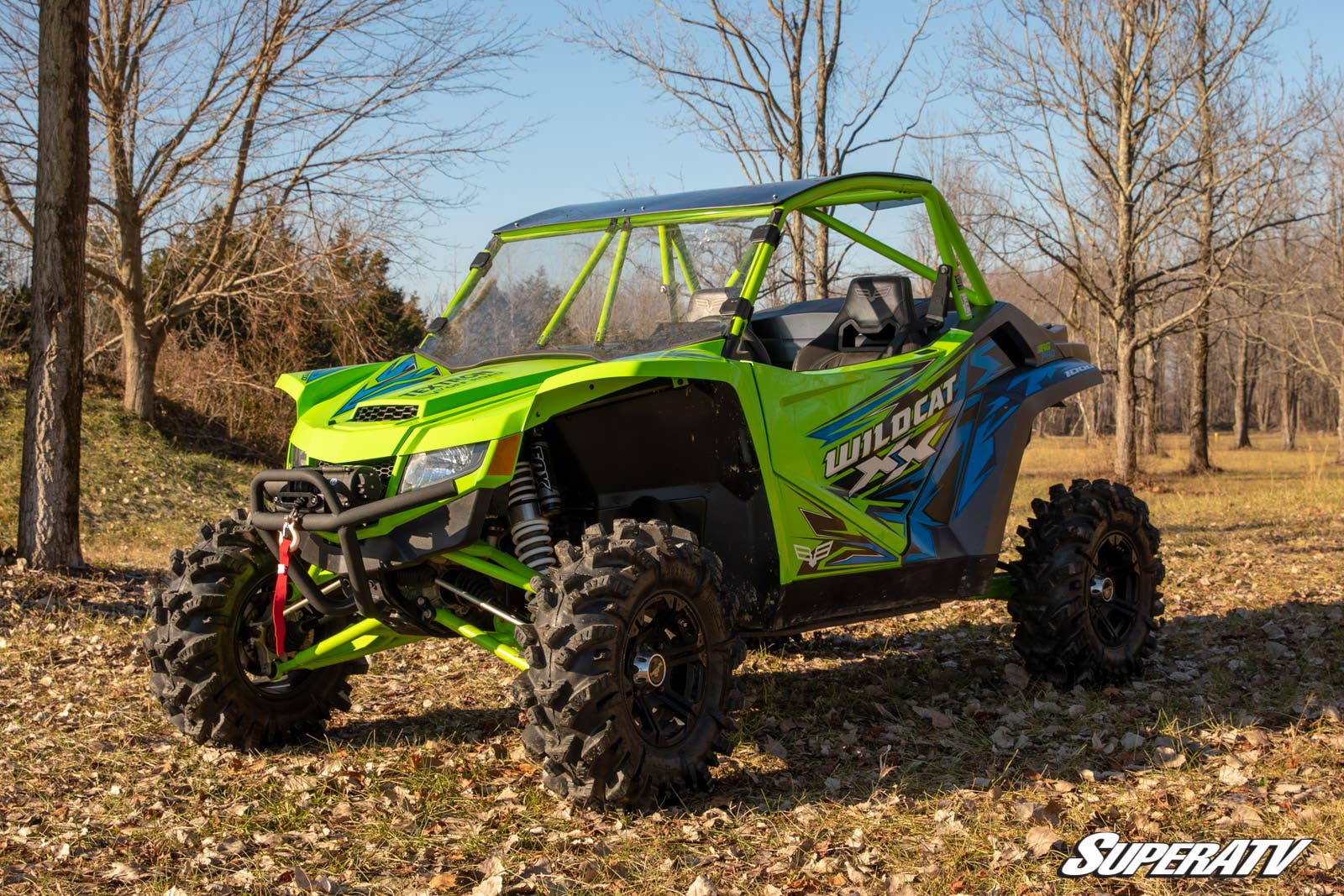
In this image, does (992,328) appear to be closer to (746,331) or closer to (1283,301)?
(746,331)

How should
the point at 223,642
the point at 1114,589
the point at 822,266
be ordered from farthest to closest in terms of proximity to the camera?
1. the point at 822,266
2. the point at 1114,589
3. the point at 223,642

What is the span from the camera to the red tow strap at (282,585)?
183 inches

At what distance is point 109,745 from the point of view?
18.2 ft

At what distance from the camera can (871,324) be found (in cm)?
627

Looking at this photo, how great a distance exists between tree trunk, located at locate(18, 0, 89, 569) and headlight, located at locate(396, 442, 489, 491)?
222 inches

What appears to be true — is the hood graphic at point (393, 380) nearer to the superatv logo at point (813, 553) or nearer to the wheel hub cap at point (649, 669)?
the wheel hub cap at point (649, 669)

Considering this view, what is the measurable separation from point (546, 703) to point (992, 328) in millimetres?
3401

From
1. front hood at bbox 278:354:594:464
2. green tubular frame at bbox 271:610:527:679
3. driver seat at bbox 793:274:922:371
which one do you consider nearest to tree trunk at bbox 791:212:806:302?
driver seat at bbox 793:274:922:371

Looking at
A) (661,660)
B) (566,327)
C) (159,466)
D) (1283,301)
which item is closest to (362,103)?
(159,466)

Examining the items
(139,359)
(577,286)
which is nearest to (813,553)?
(577,286)

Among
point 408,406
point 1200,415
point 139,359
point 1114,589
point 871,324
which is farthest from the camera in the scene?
point 1200,415

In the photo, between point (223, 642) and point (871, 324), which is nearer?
point (223, 642)

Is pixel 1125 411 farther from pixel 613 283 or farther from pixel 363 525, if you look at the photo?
pixel 363 525

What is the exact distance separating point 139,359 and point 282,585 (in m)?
16.0
